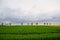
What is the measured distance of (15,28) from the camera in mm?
12461

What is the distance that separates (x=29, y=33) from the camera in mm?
11672

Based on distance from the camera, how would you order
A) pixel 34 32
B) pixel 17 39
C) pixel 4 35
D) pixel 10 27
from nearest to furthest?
pixel 17 39, pixel 4 35, pixel 34 32, pixel 10 27

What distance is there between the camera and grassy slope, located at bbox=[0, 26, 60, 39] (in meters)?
10.8

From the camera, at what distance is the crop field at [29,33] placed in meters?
10.6

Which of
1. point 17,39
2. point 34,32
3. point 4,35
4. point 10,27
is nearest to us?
point 17,39

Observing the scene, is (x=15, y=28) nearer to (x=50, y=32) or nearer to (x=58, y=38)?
(x=50, y=32)

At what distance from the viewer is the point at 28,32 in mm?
11859

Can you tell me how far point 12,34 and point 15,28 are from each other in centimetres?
128

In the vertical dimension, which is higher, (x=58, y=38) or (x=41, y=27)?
(x=41, y=27)

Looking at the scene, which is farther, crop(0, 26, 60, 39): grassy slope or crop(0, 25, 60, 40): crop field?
crop(0, 26, 60, 39): grassy slope

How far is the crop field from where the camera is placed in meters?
10.6

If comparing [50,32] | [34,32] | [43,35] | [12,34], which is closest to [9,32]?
[12,34]

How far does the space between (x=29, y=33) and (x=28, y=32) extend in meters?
0.22

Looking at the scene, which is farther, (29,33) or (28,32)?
(28,32)
